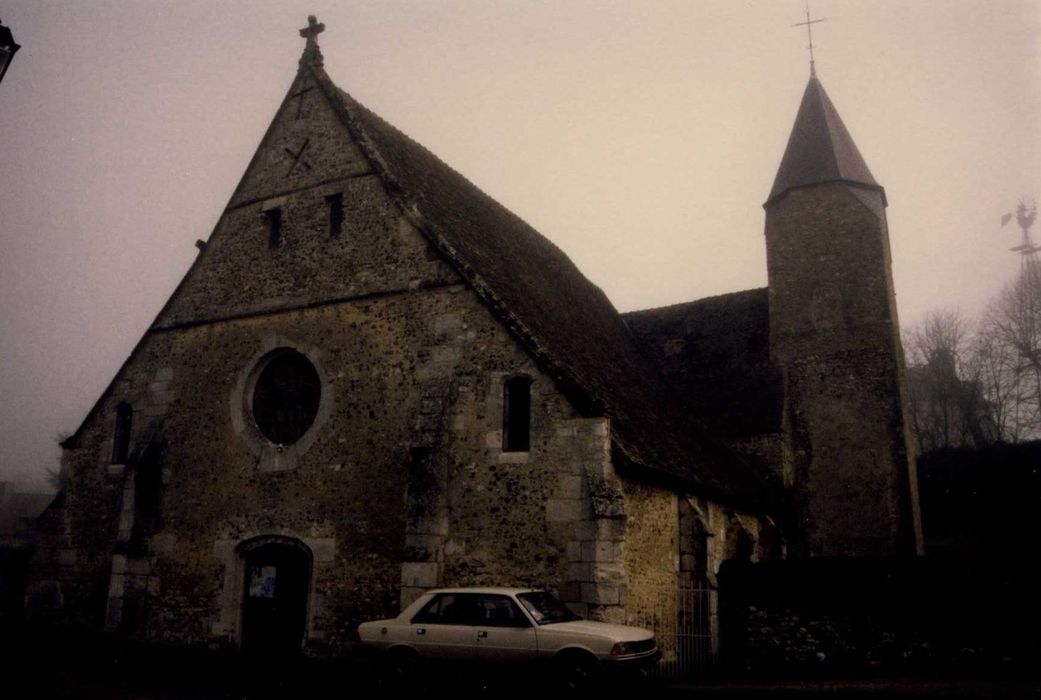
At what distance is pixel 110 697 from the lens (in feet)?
33.5

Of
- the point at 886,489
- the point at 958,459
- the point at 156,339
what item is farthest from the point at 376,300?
the point at 958,459

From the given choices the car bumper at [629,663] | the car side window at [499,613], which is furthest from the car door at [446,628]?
the car bumper at [629,663]

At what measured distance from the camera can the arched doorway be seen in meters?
14.1

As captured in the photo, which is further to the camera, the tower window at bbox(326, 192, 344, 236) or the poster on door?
the tower window at bbox(326, 192, 344, 236)

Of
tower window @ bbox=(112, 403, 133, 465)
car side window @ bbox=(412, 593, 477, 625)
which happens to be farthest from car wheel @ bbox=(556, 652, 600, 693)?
tower window @ bbox=(112, 403, 133, 465)

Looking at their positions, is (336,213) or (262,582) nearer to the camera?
(262,582)

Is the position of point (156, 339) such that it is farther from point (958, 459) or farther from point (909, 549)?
point (958, 459)

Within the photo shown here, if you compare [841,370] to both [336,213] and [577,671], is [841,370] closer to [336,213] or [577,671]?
[336,213]

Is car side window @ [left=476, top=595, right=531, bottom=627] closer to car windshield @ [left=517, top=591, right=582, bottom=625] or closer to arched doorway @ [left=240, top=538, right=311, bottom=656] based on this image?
car windshield @ [left=517, top=591, right=582, bottom=625]

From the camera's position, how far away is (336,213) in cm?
1596

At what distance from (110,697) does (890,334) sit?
739 inches

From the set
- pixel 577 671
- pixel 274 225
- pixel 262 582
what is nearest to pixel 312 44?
pixel 274 225

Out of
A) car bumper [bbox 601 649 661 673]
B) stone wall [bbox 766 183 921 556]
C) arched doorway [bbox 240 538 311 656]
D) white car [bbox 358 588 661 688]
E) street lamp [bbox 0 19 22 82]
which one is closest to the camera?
street lamp [bbox 0 19 22 82]

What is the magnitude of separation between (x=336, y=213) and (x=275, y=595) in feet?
23.4
